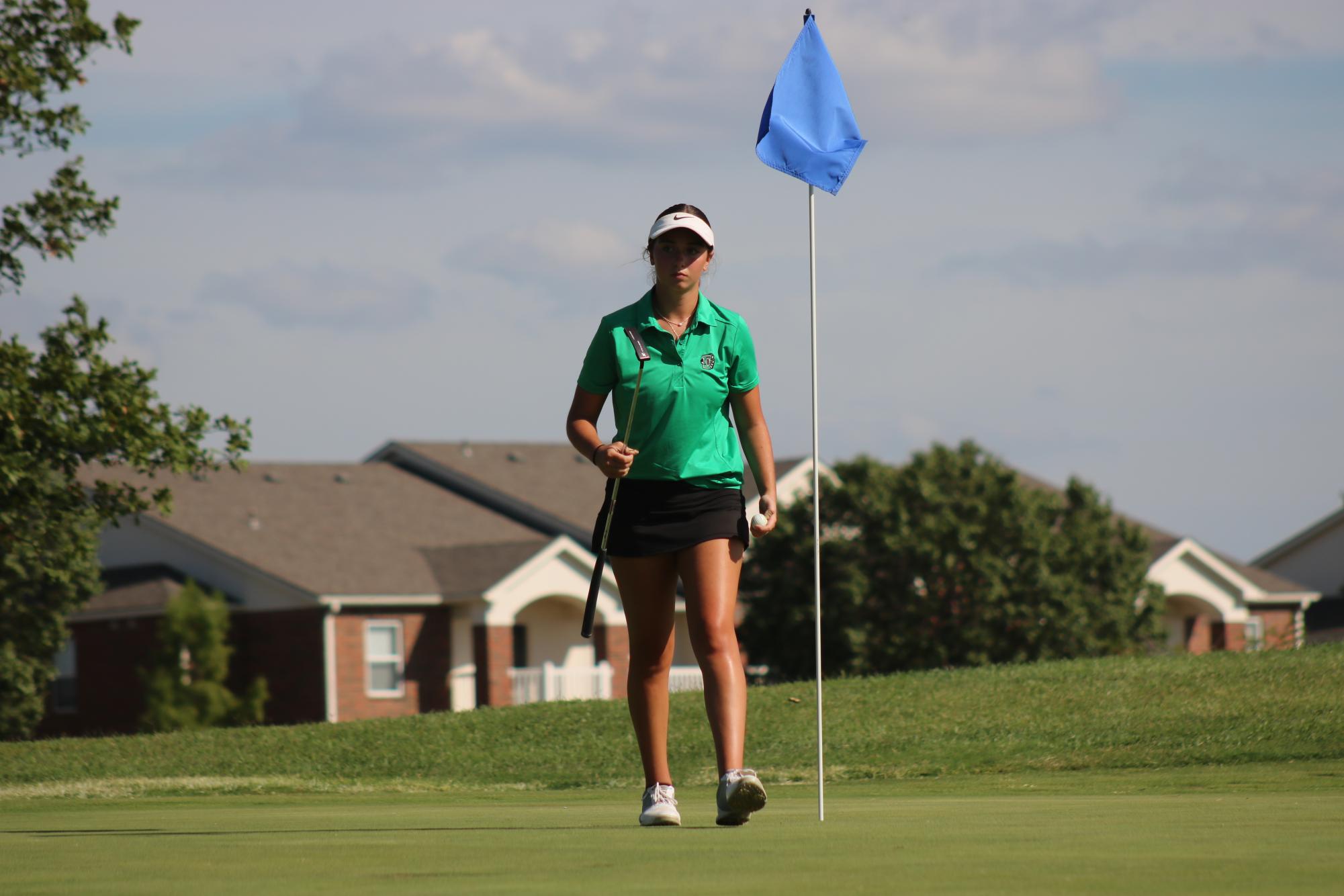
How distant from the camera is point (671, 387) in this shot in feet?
22.1

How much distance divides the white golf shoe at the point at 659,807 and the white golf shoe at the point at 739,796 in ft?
0.71

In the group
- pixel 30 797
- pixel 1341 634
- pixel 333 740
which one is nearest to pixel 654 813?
pixel 30 797

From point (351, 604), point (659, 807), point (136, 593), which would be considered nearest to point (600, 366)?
point (659, 807)

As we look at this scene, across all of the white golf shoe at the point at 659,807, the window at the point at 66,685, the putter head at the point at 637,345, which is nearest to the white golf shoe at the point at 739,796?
the white golf shoe at the point at 659,807

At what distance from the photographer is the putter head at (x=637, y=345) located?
21.6 feet

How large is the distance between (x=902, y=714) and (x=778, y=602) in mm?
19427

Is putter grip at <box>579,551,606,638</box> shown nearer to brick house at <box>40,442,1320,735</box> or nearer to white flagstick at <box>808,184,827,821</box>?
white flagstick at <box>808,184,827,821</box>

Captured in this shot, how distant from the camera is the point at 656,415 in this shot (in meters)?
6.72

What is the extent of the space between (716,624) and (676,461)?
581 millimetres

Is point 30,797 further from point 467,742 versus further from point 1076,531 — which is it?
point 1076,531

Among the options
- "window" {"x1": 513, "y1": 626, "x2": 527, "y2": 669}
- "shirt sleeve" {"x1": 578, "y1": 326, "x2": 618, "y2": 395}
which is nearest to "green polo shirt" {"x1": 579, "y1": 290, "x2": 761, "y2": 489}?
"shirt sleeve" {"x1": 578, "y1": 326, "x2": 618, "y2": 395}

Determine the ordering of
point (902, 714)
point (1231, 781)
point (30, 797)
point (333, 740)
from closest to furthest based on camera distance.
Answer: point (1231, 781), point (30, 797), point (902, 714), point (333, 740)

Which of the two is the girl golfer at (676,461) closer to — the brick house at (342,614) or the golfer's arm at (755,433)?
the golfer's arm at (755,433)

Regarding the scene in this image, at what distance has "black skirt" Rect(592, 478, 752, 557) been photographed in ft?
22.0
